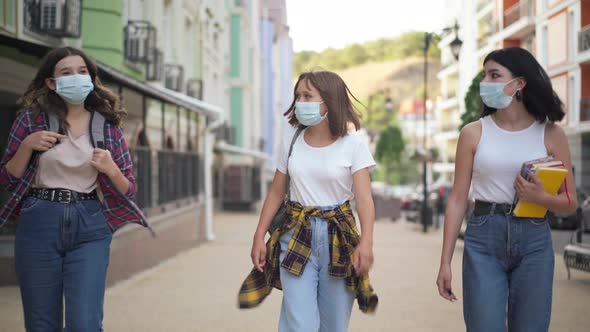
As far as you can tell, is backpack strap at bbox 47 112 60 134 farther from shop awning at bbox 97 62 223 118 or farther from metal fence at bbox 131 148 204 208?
metal fence at bbox 131 148 204 208

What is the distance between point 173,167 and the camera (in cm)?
1867

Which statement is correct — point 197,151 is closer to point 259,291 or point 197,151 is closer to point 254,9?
point 259,291

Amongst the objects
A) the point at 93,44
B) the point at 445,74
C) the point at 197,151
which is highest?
A: the point at 445,74

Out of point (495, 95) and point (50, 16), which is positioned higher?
point (50, 16)

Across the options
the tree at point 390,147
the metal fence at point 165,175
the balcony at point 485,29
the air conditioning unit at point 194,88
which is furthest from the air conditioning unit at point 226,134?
the tree at point 390,147

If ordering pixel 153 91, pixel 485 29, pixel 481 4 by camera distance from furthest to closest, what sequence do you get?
pixel 485 29 < pixel 481 4 < pixel 153 91

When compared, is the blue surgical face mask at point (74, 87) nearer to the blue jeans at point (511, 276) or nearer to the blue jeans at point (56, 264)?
the blue jeans at point (56, 264)

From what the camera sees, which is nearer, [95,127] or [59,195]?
[59,195]

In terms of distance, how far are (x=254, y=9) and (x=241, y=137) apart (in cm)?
1079

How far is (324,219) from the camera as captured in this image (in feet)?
14.8

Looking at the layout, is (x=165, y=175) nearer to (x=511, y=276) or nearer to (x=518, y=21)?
(x=518, y=21)

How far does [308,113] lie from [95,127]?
1.07m

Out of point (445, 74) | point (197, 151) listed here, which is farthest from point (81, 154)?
point (445, 74)

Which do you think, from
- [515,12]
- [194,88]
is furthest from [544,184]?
[194,88]
